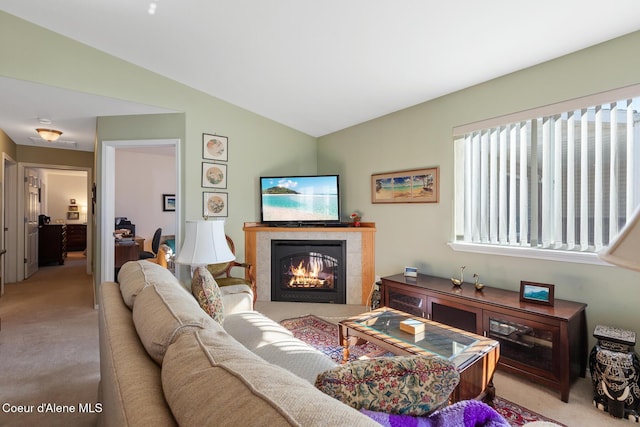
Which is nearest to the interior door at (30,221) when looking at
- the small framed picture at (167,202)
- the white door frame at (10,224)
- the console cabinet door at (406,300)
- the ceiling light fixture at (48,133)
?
the white door frame at (10,224)

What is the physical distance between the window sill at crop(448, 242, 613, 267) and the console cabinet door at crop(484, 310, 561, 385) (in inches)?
25.4

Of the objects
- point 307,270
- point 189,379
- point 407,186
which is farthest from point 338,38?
point 307,270

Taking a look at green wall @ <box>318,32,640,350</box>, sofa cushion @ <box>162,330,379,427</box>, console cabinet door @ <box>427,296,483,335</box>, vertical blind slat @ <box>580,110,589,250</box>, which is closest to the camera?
sofa cushion @ <box>162,330,379,427</box>

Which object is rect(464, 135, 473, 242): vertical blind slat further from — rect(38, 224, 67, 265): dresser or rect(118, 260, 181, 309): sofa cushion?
rect(38, 224, 67, 265): dresser

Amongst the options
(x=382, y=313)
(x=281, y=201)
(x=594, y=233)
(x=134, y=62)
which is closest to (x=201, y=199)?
(x=281, y=201)

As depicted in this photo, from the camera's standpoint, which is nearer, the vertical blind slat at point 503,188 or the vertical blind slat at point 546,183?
the vertical blind slat at point 546,183

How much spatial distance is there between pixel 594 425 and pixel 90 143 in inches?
268

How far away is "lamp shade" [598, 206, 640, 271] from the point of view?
2.44 ft

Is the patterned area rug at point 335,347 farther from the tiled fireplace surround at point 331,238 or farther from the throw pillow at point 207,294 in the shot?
the throw pillow at point 207,294

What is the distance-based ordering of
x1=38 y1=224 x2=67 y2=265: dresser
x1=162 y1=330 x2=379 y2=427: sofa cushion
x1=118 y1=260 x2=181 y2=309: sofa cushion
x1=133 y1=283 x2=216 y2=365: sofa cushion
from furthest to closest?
x1=38 y1=224 x2=67 y2=265: dresser
x1=118 y1=260 x2=181 y2=309: sofa cushion
x1=133 y1=283 x2=216 y2=365: sofa cushion
x1=162 y1=330 x2=379 y2=427: sofa cushion

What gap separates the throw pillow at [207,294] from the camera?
1.93m

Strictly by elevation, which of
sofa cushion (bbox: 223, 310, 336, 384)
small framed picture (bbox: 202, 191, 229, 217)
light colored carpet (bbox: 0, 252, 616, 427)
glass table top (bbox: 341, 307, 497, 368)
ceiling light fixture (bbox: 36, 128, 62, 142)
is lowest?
light colored carpet (bbox: 0, 252, 616, 427)

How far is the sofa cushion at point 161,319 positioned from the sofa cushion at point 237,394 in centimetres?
13

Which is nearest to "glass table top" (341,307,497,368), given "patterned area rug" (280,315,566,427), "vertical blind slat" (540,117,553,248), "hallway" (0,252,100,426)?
"patterned area rug" (280,315,566,427)
